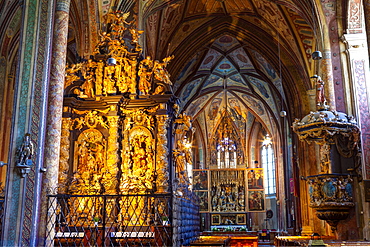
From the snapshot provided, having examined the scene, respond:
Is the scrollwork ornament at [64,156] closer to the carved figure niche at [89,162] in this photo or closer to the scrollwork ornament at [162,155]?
the carved figure niche at [89,162]

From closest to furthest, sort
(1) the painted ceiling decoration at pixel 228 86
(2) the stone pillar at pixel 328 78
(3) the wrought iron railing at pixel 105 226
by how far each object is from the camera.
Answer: (3) the wrought iron railing at pixel 105 226 < (2) the stone pillar at pixel 328 78 < (1) the painted ceiling decoration at pixel 228 86

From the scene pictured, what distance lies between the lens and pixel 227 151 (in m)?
27.8

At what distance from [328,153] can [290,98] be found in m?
9.14

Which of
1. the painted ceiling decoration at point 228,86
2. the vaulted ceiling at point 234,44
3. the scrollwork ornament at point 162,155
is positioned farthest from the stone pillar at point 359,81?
the painted ceiling decoration at point 228,86

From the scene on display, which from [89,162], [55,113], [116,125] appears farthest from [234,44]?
[55,113]

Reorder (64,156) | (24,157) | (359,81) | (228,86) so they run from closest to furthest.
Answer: (24,157) → (64,156) → (359,81) → (228,86)

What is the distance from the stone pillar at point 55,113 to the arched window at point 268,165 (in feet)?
65.5

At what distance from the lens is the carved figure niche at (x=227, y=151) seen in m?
27.6

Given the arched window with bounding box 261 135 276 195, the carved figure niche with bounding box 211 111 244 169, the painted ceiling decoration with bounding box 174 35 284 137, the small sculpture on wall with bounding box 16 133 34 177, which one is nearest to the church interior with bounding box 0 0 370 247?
the small sculpture on wall with bounding box 16 133 34 177

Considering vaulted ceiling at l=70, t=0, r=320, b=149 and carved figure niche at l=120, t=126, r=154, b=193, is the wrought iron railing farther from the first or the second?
vaulted ceiling at l=70, t=0, r=320, b=149

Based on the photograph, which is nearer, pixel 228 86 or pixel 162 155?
pixel 162 155

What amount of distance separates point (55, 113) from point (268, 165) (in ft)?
70.6

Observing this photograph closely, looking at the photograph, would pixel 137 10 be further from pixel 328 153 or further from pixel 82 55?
pixel 328 153

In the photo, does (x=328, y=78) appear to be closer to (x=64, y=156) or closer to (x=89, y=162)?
(x=89, y=162)
